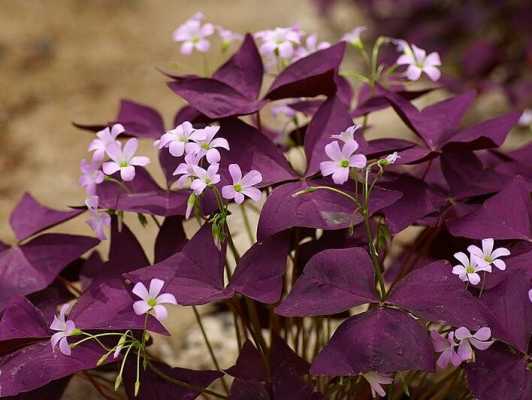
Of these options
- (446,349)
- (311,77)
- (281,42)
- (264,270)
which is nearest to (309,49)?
(281,42)

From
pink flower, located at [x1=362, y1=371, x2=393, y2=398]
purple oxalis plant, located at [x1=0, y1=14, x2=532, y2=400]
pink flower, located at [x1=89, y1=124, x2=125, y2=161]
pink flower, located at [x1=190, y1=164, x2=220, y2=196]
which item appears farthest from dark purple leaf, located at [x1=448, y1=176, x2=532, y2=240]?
pink flower, located at [x1=89, y1=124, x2=125, y2=161]

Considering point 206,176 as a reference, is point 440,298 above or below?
below

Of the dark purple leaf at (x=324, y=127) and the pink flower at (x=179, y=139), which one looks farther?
the dark purple leaf at (x=324, y=127)

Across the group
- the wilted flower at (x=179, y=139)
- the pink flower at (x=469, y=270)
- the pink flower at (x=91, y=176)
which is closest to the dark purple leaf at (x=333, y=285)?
the pink flower at (x=469, y=270)

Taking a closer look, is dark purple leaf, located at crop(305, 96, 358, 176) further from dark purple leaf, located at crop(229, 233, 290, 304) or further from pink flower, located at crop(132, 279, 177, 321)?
pink flower, located at crop(132, 279, 177, 321)

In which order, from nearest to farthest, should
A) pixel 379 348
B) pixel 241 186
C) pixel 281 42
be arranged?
pixel 379 348
pixel 241 186
pixel 281 42

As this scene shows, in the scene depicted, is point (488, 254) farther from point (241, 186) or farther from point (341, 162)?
point (241, 186)

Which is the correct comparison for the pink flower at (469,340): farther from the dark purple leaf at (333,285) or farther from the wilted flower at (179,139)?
the wilted flower at (179,139)
